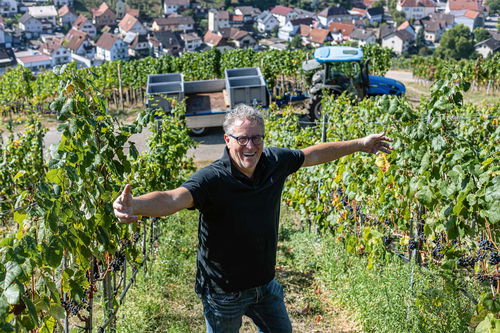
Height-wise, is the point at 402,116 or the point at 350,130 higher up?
the point at 402,116

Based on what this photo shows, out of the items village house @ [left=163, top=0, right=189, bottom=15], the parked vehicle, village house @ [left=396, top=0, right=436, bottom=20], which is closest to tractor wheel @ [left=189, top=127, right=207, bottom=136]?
the parked vehicle

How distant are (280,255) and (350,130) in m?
1.69

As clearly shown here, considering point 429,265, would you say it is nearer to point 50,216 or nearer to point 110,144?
point 110,144

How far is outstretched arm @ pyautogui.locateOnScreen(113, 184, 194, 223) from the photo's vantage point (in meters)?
2.30

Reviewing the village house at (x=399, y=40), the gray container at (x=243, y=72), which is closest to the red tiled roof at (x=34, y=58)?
the village house at (x=399, y=40)

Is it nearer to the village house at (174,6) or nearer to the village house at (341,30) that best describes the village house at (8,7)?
the village house at (174,6)

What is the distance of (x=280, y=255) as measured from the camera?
19.3ft

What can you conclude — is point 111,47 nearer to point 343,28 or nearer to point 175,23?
point 175,23

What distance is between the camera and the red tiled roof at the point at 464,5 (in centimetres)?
9907

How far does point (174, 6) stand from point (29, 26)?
2554 centimetres

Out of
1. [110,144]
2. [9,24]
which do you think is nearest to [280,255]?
[110,144]

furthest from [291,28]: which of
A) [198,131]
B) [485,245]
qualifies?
[485,245]

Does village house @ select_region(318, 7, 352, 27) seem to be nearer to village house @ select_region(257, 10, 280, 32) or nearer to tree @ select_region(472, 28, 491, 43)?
village house @ select_region(257, 10, 280, 32)

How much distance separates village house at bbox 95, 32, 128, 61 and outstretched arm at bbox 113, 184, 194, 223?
79.7m
